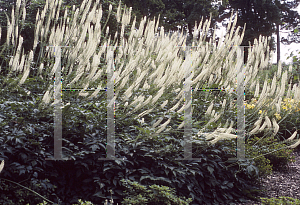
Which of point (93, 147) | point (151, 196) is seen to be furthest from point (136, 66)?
point (151, 196)

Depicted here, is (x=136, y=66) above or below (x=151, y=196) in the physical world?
above

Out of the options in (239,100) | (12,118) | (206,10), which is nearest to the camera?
(12,118)

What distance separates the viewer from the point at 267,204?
2234mm

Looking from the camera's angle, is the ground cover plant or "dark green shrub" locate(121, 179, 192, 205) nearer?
"dark green shrub" locate(121, 179, 192, 205)

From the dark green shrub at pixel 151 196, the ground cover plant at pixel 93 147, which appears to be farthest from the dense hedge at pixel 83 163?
the dark green shrub at pixel 151 196

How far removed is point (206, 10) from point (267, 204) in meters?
15.2

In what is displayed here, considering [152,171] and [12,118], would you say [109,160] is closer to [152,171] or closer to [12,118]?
[152,171]

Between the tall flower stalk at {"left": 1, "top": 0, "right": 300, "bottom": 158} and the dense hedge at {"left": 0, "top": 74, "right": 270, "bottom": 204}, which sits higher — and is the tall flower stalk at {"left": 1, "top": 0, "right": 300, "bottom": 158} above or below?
above

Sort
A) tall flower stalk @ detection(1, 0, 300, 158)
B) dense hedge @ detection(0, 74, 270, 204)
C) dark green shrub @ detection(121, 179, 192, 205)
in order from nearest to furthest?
dark green shrub @ detection(121, 179, 192, 205)
dense hedge @ detection(0, 74, 270, 204)
tall flower stalk @ detection(1, 0, 300, 158)

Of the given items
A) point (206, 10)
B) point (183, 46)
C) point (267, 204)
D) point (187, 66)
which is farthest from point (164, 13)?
point (267, 204)

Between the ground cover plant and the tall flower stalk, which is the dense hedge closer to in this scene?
the ground cover plant

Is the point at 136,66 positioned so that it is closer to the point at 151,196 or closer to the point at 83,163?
the point at 83,163

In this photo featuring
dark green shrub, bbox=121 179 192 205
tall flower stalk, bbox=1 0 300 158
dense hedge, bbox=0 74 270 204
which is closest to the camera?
dark green shrub, bbox=121 179 192 205

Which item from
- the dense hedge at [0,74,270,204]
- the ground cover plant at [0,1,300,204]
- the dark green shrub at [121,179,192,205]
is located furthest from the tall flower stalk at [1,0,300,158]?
the dark green shrub at [121,179,192,205]
